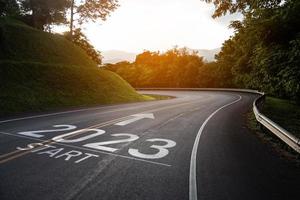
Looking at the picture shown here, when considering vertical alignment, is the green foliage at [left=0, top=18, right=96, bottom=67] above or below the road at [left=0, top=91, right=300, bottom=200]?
above

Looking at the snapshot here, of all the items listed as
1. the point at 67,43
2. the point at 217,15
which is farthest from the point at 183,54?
the point at 217,15

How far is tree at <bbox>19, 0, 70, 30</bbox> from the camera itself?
4688 cm

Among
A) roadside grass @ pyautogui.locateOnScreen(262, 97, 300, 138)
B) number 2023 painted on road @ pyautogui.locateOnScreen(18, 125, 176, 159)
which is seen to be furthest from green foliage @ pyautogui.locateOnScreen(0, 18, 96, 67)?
roadside grass @ pyautogui.locateOnScreen(262, 97, 300, 138)

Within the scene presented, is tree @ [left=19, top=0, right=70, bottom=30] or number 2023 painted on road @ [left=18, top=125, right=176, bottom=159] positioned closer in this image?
number 2023 painted on road @ [left=18, top=125, right=176, bottom=159]

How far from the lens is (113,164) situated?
7.08 metres

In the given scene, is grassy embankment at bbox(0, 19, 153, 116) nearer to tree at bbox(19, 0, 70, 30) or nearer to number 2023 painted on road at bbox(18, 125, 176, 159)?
number 2023 painted on road at bbox(18, 125, 176, 159)

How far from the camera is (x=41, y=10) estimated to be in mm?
48875

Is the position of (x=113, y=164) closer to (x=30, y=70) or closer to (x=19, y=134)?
(x=19, y=134)

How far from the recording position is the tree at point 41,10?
46875 mm

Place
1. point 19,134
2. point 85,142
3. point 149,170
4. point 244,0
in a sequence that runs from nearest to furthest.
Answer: point 149,170
point 85,142
point 19,134
point 244,0

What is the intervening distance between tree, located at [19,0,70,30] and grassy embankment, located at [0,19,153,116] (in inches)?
414

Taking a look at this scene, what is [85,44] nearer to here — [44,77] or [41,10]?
[41,10]

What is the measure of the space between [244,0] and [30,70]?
17617 millimetres

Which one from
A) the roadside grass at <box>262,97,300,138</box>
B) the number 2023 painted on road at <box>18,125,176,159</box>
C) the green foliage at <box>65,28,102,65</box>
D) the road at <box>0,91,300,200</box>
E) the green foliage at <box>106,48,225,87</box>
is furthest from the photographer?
the green foliage at <box>106,48,225,87</box>
